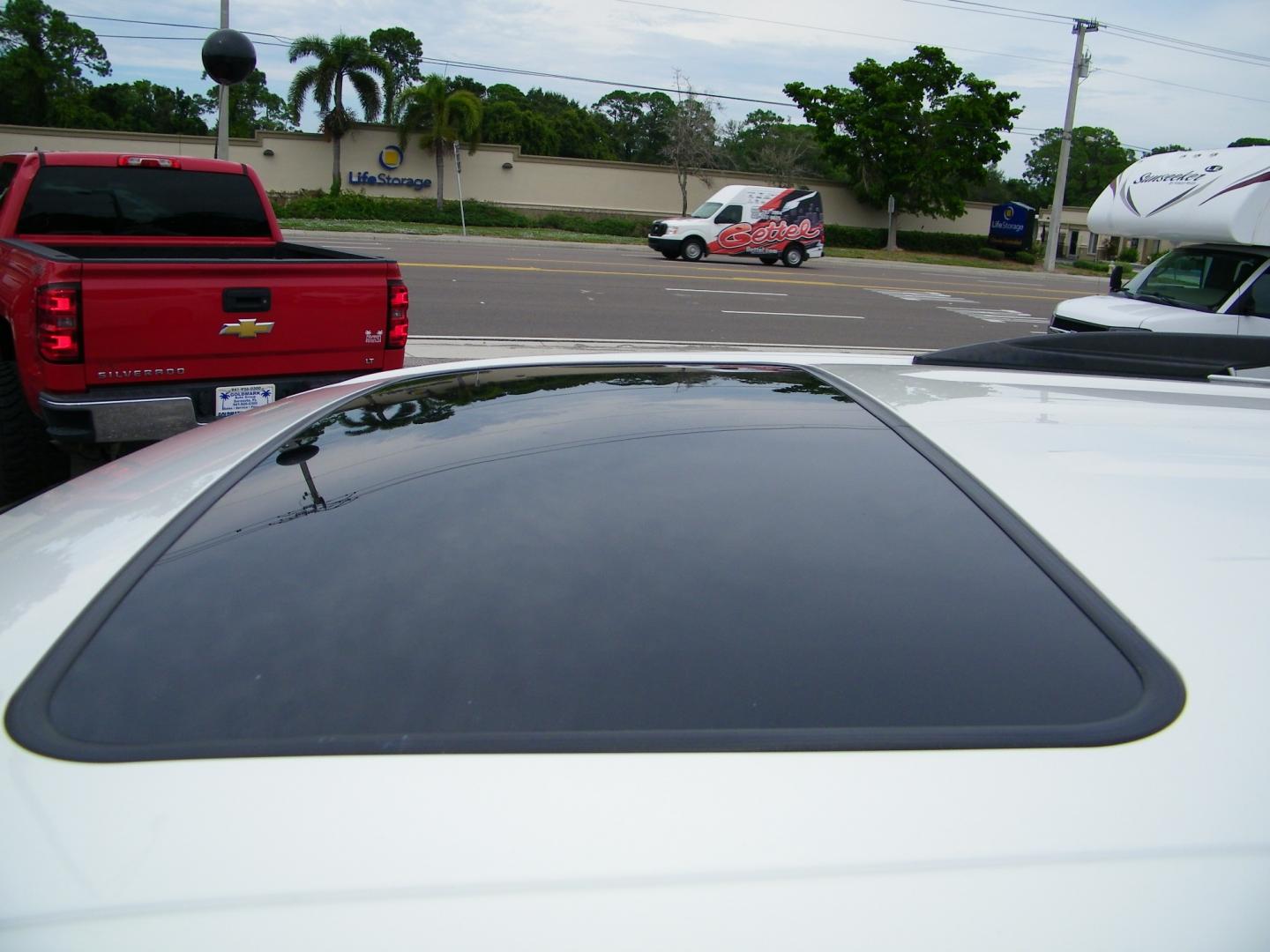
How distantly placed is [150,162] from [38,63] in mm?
65924

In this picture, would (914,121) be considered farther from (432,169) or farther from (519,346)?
(519,346)

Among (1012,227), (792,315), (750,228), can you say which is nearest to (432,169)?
(750,228)

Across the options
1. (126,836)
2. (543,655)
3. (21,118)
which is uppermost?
Result: (21,118)

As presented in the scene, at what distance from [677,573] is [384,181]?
46.7 m

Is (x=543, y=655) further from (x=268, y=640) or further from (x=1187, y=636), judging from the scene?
(x=1187, y=636)

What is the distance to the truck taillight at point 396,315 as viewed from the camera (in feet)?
20.6

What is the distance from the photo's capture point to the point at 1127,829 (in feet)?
3.81

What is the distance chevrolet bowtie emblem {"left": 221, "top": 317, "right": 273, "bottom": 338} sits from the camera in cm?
566

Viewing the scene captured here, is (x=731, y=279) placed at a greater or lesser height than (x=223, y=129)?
lesser

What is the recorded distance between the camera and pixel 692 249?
3055 centimetres

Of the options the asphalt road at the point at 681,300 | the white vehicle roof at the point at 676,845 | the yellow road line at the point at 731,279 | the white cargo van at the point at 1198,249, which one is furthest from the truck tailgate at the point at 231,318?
the yellow road line at the point at 731,279

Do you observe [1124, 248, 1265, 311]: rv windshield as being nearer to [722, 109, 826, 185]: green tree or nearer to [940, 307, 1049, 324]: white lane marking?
[940, 307, 1049, 324]: white lane marking

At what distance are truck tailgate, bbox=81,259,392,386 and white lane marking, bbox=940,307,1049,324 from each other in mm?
15202

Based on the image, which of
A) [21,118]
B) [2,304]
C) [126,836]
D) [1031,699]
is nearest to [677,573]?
[1031,699]
